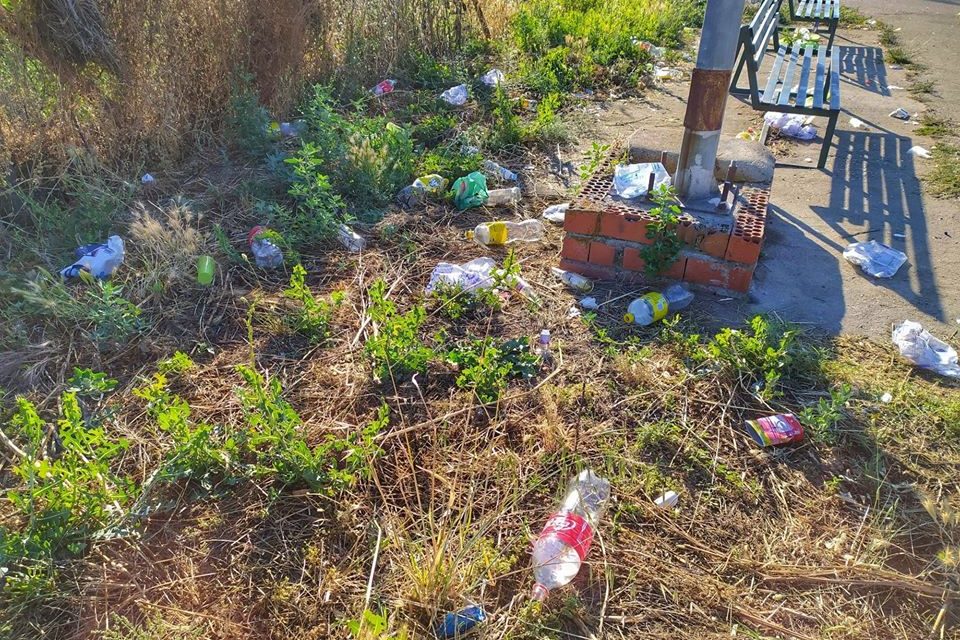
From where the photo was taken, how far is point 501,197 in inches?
150

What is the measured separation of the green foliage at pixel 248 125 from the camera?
13.4 ft

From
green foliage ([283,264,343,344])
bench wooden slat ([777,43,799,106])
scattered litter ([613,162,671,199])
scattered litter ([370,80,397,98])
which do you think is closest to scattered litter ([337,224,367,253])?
green foliage ([283,264,343,344])

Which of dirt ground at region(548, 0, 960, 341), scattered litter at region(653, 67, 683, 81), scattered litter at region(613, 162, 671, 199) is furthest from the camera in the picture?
scattered litter at region(653, 67, 683, 81)

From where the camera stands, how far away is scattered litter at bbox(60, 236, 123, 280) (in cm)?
300

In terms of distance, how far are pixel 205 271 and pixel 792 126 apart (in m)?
4.24

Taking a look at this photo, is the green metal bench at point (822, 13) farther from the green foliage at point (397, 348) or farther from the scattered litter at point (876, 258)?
the green foliage at point (397, 348)

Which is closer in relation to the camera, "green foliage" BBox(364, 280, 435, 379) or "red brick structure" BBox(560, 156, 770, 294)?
"green foliage" BBox(364, 280, 435, 379)

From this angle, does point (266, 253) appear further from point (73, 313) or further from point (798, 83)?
point (798, 83)

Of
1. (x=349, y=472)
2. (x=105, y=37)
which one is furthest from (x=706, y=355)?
(x=105, y=37)

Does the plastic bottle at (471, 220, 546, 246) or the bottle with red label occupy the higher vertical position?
the plastic bottle at (471, 220, 546, 246)

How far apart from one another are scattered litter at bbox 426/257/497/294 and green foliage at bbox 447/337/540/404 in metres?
0.41

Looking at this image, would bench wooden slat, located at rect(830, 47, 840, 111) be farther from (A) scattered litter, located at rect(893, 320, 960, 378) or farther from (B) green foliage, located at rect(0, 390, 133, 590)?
(B) green foliage, located at rect(0, 390, 133, 590)

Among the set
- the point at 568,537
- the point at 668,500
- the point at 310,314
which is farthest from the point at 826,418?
the point at 310,314

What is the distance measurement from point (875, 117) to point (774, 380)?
3955 millimetres
